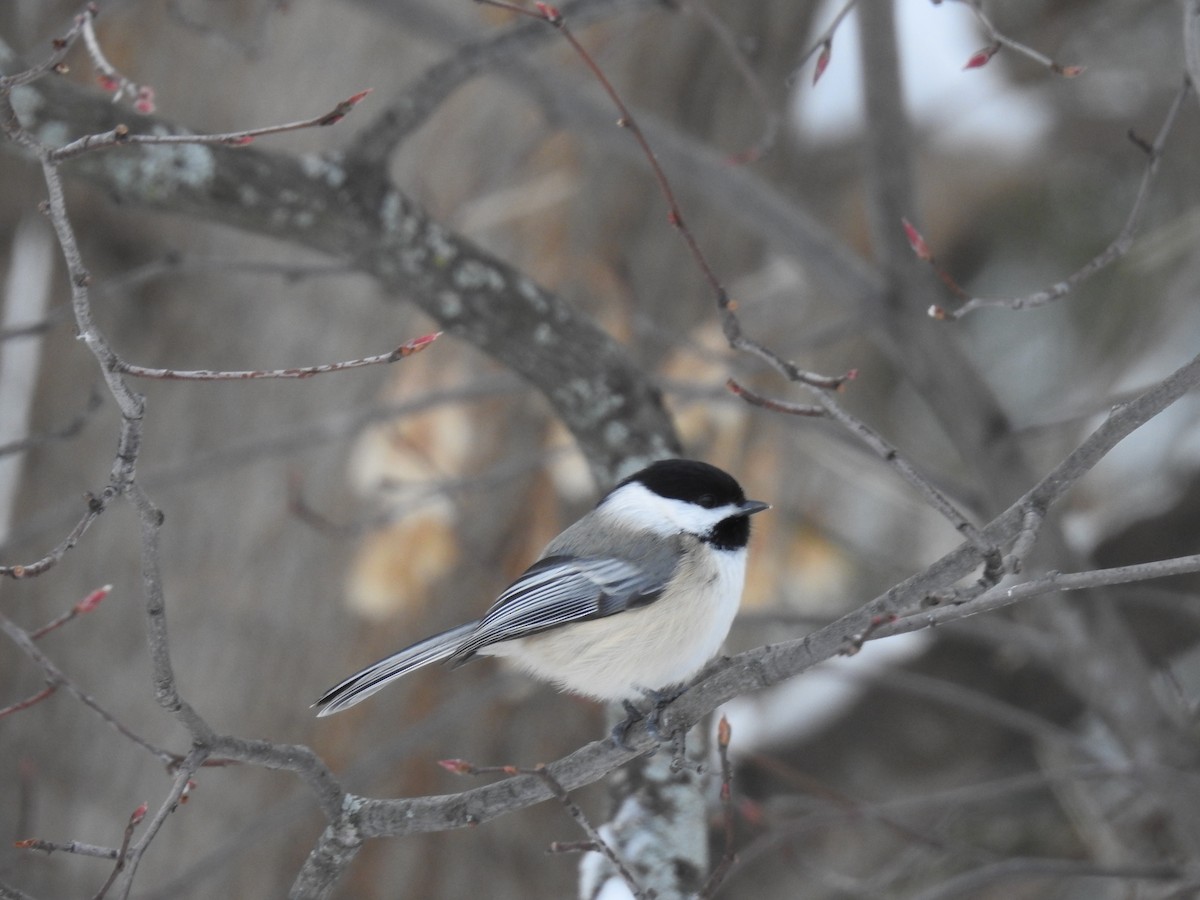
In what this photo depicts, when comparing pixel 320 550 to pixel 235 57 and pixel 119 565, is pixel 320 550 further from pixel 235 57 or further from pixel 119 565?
pixel 235 57

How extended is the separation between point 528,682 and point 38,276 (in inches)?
76.5

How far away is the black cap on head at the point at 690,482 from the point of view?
77.7 inches

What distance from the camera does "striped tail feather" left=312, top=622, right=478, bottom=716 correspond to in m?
1.58

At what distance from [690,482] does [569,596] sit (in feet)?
0.91

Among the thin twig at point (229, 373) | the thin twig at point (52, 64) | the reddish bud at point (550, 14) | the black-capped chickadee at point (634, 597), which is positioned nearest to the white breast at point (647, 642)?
the black-capped chickadee at point (634, 597)

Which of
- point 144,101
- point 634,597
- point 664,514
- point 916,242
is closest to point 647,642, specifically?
point 634,597

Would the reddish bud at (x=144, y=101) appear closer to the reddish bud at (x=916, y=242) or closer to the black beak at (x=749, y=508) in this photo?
the reddish bud at (x=916, y=242)

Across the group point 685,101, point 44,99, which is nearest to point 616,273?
point 685,101

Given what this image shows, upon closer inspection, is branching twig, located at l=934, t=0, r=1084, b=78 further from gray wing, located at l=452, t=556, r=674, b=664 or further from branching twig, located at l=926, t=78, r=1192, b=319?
gray wing, located at l=452, t=556, r=674, b=664

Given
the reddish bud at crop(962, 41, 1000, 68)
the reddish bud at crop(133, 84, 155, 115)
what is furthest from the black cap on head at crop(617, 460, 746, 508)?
the reddish bud at crop(133, 84, 155, 115)

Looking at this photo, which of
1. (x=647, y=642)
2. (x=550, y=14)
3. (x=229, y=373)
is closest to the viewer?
(x=229, y=373)

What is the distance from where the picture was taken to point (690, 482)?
2.00 m

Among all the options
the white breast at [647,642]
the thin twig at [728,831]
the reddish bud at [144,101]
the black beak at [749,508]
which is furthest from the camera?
the black beak at [749,508]

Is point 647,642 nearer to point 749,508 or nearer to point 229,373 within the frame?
point 749,508
